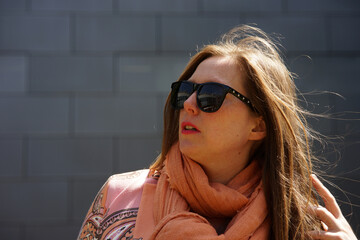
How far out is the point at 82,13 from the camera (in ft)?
13.7

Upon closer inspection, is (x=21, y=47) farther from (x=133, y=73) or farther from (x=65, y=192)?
(x=65, y=192)

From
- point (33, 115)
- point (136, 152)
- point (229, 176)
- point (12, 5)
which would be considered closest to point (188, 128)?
point (229, 176)

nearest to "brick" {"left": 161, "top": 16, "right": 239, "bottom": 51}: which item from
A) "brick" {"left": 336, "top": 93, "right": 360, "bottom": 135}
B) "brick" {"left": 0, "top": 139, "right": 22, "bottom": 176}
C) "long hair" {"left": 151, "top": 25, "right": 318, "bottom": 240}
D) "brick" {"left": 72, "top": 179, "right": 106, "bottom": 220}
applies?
"brick" {"left": 336, "top": 93, "right": 360, "bottom": 135}

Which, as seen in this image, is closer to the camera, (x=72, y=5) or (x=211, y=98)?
(x=211, y=98)

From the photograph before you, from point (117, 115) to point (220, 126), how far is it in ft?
7.95

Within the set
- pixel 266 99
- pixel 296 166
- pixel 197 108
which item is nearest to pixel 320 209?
pixel 296 166

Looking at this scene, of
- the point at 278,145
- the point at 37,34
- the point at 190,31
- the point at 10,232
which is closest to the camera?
the point at 278,145

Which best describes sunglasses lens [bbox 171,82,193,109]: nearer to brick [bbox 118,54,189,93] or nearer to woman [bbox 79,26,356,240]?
woman [bbox 79,26,356,240]

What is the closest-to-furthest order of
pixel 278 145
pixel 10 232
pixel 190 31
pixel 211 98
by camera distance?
pixel 211 98 < pixel 278 145 < pixel 10 232 < pixel 190 31

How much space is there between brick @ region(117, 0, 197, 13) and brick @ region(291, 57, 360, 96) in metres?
1.22

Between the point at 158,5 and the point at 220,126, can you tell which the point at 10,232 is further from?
the point at 220,126

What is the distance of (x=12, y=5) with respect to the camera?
4.14m

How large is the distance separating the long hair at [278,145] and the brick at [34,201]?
7.57ft

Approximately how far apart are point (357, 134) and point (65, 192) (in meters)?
2.95
